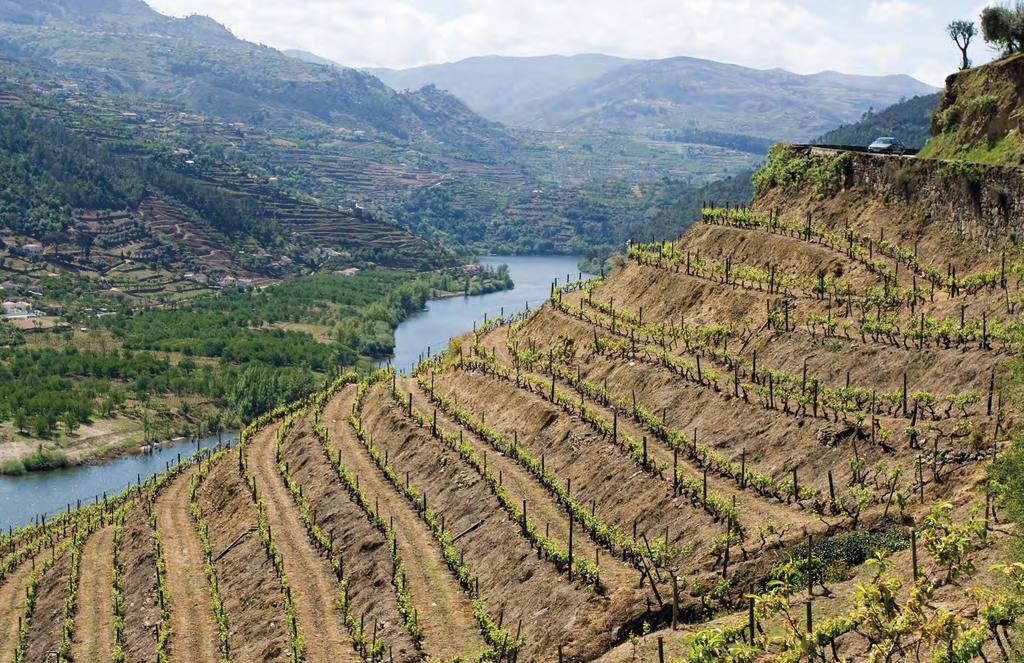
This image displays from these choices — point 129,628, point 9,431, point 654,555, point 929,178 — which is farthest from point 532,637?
point 9,431

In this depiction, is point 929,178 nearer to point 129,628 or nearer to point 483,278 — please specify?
point 129,628

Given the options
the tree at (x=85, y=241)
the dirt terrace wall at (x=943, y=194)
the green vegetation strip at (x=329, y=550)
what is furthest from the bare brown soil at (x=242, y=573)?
the tree at (x=85, y=241)

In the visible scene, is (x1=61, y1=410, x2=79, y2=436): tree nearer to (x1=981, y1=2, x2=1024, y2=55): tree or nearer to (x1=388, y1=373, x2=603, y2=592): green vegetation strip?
(x1=388, y1=373, x2=603, y2=592): green vegetation strip

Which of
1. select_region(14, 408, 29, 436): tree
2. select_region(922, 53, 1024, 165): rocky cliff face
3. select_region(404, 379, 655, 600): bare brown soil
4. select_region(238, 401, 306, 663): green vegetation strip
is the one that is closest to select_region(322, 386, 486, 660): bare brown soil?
select_region(404, 379, 655, 600): bare brown soil

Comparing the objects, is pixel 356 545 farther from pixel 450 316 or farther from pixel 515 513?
pixel 450 316

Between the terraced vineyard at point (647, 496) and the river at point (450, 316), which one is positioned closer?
the terraced vineyard at point (647, 496)

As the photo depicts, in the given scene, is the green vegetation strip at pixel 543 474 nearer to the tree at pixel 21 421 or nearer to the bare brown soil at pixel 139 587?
the bare brown soil at pixel 139 587
